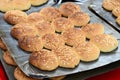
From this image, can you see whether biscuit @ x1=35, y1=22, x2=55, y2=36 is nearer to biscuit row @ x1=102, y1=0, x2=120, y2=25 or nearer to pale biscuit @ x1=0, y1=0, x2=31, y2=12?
pale biscuit @ x1=0, y1=0, x2=31, y2=12

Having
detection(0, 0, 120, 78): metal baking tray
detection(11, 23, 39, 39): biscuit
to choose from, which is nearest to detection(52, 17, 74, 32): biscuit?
detection(11, 23, 39, 39): biscuit

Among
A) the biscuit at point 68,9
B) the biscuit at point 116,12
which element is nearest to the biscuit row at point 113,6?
the biscuit at point 116,12

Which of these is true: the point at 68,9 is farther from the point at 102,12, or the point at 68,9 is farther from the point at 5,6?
the point at 5,6

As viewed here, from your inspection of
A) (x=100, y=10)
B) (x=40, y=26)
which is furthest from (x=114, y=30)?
(x=40, y=26)

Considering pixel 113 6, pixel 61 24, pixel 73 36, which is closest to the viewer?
pixel 73 36

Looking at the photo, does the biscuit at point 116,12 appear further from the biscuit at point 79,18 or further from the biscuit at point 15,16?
the biscuit at point 15,16

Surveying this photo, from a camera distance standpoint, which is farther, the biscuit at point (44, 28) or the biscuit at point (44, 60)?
the biscuit at point (44, 28)

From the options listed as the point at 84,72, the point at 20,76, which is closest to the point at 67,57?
the point at 84,72

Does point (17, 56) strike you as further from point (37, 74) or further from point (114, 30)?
point (114, 30)
